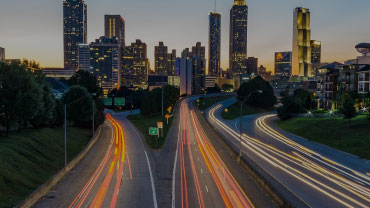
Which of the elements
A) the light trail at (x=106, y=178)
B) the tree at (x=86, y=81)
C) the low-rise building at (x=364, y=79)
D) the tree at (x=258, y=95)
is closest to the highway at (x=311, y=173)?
the light trail at (x=106, y=178)

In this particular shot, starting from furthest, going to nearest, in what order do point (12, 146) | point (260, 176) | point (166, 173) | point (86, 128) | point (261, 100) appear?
point (261, 100) < point (86, 128) < point (12, 146) < point (166, 173) < point (260, 176)

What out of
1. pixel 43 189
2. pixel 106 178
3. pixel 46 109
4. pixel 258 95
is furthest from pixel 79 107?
pixel 258 95

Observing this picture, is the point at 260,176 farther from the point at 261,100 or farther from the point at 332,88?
the point at 261,100

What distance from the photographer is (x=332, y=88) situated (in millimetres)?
108312

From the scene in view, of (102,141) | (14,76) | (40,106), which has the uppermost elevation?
(14,76)

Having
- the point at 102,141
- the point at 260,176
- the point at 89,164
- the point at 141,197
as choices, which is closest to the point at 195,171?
the point at 260,176

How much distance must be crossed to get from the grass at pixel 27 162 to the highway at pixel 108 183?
111 inches

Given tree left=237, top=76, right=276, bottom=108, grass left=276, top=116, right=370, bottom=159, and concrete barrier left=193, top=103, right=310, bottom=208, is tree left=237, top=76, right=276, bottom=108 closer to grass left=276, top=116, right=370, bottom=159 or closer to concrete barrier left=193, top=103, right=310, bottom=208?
grass left=276, top=116, right=370, bottom=159

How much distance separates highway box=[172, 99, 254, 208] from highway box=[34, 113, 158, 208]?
2719 millimetres

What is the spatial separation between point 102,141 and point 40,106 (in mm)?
13708

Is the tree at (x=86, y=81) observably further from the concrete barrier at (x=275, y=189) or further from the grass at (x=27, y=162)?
the concrete barrier at (x=275, y=189)

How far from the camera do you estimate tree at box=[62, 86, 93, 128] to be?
75.9 metres

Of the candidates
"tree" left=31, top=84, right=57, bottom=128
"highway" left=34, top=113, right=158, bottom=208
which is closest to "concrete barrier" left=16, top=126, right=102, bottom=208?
"highway" left=34, top=113, right=158, bottom=208

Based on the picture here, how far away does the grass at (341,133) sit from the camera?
49188mm
